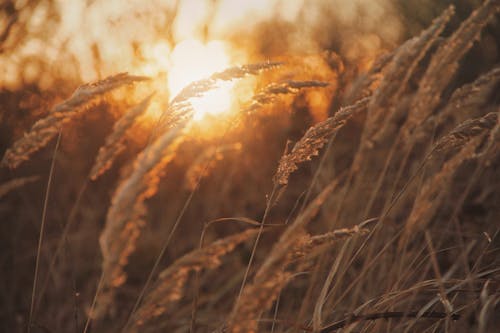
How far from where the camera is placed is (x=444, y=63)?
1.22m

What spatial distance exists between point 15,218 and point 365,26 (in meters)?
1.96

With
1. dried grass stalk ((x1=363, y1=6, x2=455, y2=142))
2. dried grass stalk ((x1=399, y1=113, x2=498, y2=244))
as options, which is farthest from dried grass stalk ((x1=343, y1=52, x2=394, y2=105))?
dried grass stalk ((x1=399, y1=113, x2=498, y2=244))

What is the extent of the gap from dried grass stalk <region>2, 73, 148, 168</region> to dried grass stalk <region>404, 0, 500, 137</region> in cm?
69

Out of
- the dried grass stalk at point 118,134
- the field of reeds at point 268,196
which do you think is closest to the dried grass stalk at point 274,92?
the field of reeds at point 268,196

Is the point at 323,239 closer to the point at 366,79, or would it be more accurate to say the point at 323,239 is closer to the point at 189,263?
the point at 189,263

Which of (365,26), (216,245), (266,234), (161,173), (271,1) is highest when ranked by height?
(271,1)

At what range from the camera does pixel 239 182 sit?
309 centimetres

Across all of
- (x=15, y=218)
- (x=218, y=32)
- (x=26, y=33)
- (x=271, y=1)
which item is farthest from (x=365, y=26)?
(x=15, y=218)

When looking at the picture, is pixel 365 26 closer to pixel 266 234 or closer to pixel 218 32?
pixel 218 32

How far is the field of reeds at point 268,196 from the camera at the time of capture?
0.90 meters

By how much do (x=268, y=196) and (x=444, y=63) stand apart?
1.72 feet

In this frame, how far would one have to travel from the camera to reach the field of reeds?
90 cm

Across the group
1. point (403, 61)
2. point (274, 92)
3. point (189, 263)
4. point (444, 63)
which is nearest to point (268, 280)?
point (189, 263)

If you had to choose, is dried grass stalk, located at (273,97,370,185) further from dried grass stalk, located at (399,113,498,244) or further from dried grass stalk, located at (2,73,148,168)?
dried grass stalk, located at (2,73,148,168)
